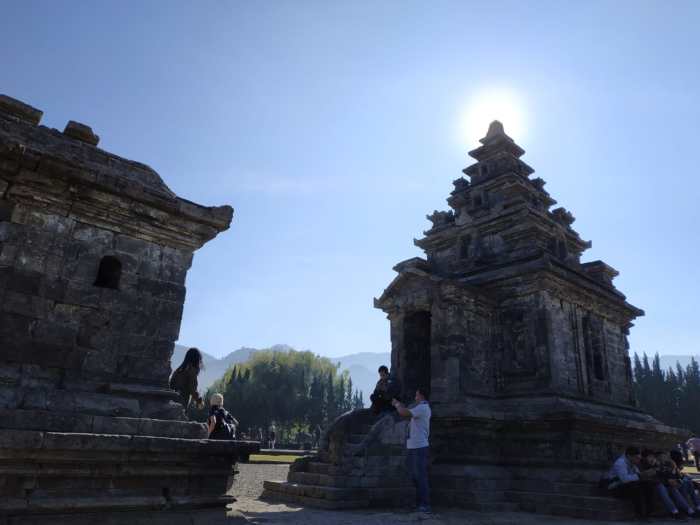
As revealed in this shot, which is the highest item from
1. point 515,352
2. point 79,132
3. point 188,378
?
point 79,132

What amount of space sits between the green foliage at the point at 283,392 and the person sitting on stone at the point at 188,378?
4669 centimetres

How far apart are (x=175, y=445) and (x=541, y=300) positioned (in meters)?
12.3

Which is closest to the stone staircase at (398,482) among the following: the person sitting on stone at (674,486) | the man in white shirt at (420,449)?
the person sitting on stone at (674,486)

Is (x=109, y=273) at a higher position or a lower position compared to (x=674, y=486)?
higher

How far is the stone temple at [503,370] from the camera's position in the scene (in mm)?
A: 11422

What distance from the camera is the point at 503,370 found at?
15.4 metres

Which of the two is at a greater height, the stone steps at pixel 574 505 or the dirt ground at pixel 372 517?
the stone steps at pixel 574 505

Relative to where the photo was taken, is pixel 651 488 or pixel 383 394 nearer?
pixel 651 488

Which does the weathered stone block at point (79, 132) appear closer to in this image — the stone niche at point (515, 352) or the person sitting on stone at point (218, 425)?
the person sitting on stone at point (218, 425)

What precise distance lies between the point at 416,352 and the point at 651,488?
7.76 m

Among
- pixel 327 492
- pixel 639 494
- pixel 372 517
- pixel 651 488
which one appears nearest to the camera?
pixel 372 517

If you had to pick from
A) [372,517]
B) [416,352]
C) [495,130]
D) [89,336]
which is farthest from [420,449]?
[495,130]

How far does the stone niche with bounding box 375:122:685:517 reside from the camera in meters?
12.6

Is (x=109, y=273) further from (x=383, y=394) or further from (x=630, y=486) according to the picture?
(x=630, y=486)
